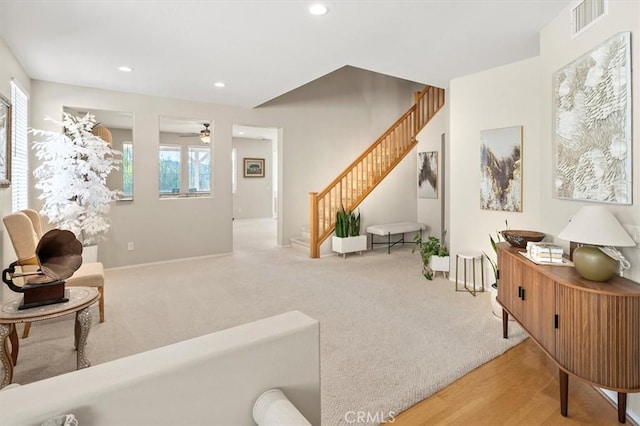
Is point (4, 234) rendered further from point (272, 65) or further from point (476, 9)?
point (476, 9)

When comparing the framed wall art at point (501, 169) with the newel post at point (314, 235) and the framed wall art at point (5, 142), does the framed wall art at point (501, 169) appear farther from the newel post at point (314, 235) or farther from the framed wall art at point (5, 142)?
the framed wall art at point (5, 142)

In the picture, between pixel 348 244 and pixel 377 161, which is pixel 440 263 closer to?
pixel 348 244

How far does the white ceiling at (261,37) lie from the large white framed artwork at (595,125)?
69cm

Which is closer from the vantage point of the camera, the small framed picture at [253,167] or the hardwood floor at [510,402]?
the hardwood floor at [510,402]

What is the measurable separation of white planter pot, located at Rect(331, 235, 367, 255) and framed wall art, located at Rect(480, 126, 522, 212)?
8.00ft

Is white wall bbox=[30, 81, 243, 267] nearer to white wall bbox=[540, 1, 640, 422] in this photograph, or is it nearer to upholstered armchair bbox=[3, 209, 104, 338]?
upholstered armchair bbox=[3, 209, 104, 338]

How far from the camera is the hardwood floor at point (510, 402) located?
197cm

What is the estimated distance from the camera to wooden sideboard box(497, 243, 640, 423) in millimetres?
1760

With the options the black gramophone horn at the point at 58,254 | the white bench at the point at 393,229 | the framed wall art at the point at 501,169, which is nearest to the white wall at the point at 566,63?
the framed wall art at the point at 501,169

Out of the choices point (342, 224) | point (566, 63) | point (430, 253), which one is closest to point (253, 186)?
point (342, 224)

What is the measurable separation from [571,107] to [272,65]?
302 cm

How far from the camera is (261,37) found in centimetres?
333

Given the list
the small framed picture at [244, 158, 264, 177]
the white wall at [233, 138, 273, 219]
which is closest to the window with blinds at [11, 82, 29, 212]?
the white wall at [233, 138, 273, 219]

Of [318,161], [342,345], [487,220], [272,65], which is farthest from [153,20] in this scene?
[318,161]
